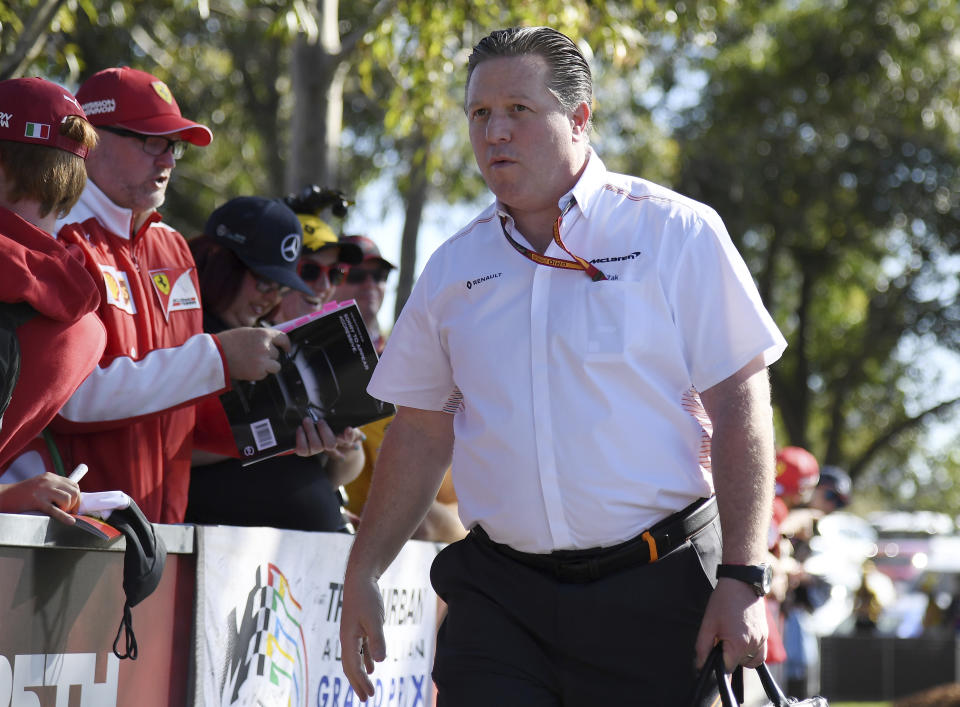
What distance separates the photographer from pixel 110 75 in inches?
165

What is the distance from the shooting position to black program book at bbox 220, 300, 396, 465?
13.4ft

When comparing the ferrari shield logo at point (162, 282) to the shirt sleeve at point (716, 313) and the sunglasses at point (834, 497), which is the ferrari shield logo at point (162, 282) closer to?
the shirt sleeve at point (716, 313)

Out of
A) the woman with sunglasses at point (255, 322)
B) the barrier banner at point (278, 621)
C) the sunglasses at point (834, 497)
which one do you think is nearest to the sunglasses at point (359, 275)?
the woman with sunglasses at point (255, 322)

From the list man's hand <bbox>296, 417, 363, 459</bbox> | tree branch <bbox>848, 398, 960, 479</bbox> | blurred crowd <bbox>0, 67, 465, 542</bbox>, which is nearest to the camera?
blurred crowd <bbox>0, 67, 465, 542</bbox>

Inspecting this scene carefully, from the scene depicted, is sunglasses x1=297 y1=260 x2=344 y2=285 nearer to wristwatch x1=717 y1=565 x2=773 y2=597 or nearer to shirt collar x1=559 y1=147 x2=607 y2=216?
shirt collar x1=559 y1=147 x2=607 y2=216

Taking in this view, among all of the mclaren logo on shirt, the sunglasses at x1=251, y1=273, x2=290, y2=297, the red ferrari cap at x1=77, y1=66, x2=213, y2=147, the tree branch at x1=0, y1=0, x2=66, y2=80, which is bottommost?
the mclaren logo on shirt

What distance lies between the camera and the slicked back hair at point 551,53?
3119 millimetres

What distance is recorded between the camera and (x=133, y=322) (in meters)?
3.89

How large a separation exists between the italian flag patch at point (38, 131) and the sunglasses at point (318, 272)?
224 centimetres

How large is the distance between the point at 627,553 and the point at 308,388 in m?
1.59

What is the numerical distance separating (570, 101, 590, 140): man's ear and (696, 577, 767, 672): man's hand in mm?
1122

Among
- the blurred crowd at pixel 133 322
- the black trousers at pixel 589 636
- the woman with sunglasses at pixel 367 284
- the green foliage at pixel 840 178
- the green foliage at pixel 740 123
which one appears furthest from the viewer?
the green foliage at pixel 840 178

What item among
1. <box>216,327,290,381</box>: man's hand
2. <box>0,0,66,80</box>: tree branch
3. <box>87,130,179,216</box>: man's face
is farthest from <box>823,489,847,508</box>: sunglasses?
<box>87,130,179,216</box>: man's face

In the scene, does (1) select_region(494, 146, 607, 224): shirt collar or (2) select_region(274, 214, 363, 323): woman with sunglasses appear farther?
(2) select_region(274, 214, 363, 323): woman with sunglasses
